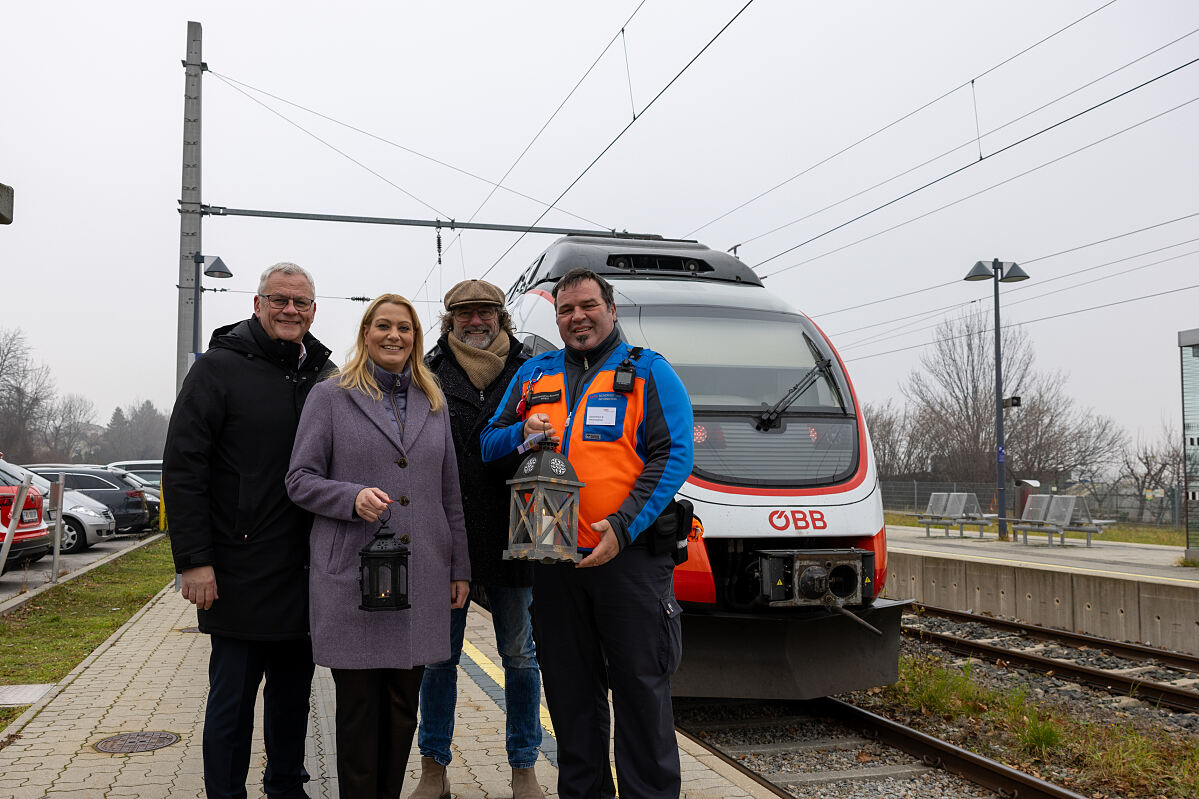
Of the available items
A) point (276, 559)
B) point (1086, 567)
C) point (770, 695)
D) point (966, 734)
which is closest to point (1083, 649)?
point (966, 734)

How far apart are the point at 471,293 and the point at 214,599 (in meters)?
1.68

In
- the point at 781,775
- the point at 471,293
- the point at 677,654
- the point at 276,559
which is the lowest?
the point at 781,775

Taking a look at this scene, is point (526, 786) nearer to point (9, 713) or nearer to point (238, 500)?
point (238, 500)

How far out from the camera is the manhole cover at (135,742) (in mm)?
5070

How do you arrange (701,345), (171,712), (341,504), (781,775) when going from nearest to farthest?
(341,504) < (781,775) < (171,712) < (701,345)

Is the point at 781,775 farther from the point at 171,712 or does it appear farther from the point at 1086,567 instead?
the point at 1086,567

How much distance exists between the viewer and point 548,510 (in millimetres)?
3359

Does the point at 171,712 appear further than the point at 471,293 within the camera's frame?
Yes

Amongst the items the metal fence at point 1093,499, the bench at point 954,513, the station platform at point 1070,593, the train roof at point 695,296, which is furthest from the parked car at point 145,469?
the train roof at point 695,296

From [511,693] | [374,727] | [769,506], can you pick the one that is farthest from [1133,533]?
[374,727]

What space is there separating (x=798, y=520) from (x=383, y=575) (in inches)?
132

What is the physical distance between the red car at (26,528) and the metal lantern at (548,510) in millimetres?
11214

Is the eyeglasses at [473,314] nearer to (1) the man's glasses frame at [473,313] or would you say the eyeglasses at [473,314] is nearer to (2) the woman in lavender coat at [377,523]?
(1) the man's glasses frame at [473,313]

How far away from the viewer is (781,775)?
219 inches
